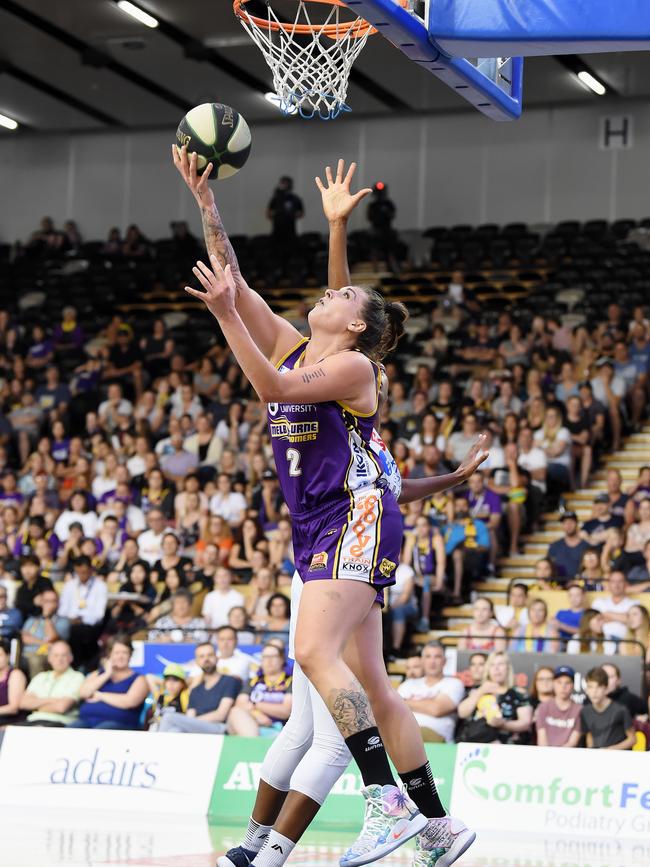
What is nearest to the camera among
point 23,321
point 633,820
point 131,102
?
point 633,820

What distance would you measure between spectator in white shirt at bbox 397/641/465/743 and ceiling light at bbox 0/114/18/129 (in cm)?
1957

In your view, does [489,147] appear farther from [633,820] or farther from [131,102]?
[633,820]

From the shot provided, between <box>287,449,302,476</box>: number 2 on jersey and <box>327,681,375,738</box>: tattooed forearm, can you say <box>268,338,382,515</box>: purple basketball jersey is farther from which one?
<box>327,681,375,738</box>: tattooed forearm

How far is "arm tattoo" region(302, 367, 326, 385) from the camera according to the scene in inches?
208

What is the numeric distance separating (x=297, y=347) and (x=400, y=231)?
20863 millimetres

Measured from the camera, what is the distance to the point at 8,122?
91.2ft

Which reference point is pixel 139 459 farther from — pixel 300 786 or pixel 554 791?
pixel 300 786

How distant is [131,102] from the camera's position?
26578mm

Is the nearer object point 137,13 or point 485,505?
point 485,505

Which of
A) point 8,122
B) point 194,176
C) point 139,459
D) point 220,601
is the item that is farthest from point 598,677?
point 8,122

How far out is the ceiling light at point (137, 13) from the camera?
20903 millimetres

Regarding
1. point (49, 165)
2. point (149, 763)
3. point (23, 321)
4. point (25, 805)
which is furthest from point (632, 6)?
point (49, 165)

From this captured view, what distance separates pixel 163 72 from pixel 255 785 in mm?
17555

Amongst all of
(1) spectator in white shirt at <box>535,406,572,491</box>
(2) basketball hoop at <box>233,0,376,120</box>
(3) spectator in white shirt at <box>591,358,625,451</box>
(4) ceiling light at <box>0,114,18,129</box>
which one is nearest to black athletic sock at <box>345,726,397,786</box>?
(2) basketball hoop at <box>233,0,376,120</box>
